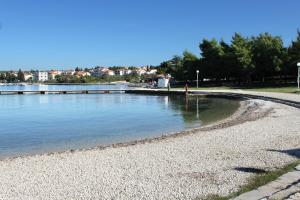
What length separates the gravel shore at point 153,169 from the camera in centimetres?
809

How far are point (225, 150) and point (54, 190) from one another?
18.5ft

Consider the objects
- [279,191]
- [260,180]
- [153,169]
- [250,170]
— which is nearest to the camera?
[279,191]

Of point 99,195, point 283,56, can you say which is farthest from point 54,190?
point 283,56

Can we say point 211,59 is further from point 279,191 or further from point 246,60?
point 279,191

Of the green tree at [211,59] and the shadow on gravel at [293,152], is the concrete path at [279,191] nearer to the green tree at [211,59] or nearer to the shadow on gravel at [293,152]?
the shadow on gravel at [293,152]

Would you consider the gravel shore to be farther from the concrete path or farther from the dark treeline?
the dark treeline

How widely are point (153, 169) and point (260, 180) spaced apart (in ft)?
8.59

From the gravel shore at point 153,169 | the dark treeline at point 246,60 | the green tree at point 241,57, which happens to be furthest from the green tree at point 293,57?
the gravel shore at point 153,169

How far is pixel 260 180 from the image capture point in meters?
8.37

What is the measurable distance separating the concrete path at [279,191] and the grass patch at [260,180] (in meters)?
0.23

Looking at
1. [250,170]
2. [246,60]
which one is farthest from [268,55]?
[250,170]

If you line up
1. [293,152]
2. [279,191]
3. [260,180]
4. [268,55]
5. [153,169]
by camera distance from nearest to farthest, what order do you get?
[279,191] < [260,180] < [153,169] < [293,152] < [268,55]

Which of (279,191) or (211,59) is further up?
(211,59)

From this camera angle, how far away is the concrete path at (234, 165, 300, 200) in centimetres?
697
